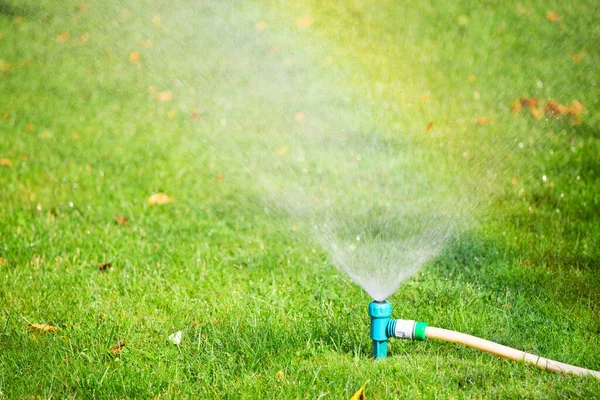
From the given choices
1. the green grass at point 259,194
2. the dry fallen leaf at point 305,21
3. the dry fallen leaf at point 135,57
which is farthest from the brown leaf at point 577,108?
the dry fallen leaf at point 135,57

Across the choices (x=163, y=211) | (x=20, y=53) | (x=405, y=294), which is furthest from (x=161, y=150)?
(x=20, y=53)

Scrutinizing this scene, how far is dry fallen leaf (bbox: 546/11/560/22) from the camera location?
779 centimetres

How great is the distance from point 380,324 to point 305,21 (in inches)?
248

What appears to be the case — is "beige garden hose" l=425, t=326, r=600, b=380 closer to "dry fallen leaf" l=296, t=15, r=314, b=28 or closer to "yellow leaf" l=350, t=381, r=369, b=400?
"yellow leaf" l=350, t=381, r=369, b=400

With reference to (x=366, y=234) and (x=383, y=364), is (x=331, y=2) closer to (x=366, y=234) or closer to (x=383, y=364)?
(x=366, y=234)

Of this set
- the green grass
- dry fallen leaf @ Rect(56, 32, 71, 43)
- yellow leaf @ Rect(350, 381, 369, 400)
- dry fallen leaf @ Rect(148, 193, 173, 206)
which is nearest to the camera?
yellow leaf @ Rect(350, 381, 369, 400)

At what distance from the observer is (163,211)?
4.84 m

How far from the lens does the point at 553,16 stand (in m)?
7.85

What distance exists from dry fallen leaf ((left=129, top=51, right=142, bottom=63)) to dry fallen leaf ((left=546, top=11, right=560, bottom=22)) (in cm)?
478

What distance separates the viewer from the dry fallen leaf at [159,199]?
16.4 ft

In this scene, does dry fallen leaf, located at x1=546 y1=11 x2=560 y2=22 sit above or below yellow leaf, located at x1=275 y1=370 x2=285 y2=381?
above

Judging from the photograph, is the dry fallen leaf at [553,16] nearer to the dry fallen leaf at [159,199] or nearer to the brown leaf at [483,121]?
the brown leaf at [483,121]

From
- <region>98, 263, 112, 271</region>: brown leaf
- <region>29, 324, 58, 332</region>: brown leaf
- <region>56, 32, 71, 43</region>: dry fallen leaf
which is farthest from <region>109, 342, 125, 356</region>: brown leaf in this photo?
<region>56, 32, 71, 43</region>: dry fallen leaf

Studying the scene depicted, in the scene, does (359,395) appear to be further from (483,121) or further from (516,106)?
(516,106)
